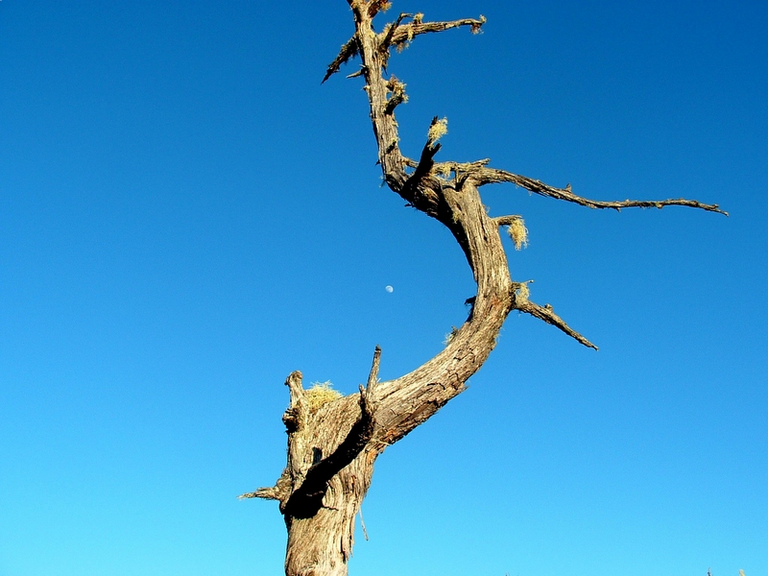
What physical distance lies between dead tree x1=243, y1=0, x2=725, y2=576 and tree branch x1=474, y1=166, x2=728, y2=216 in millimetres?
11

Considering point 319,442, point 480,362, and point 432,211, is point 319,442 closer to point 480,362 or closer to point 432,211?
point 480,362

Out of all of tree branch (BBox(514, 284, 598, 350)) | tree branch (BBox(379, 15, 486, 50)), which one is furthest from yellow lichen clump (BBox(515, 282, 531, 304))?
tree branch (BBox(379, 15, 486, 50))

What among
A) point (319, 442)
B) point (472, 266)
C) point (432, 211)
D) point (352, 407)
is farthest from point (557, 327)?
point (319, 442)

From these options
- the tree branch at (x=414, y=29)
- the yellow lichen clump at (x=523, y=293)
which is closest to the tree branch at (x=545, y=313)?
the yellow lichen clump at (x=523, y=293)

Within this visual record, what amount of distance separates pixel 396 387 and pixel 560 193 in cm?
295

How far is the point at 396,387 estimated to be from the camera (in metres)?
5.23

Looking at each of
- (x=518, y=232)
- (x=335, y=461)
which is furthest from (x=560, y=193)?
(x=335, y=461)

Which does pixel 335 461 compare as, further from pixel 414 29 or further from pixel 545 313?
pixel 414 29

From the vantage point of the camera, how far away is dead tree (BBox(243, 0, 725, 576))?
477 cm

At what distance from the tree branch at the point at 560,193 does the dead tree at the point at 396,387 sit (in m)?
0.01

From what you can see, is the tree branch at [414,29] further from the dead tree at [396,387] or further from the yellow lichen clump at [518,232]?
the yellow lichen clump at [518,232]

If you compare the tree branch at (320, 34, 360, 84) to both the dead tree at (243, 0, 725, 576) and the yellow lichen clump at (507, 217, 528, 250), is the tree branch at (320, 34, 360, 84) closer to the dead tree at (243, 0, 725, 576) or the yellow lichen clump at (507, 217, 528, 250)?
the dead tree at (243, 0, 725, 576)

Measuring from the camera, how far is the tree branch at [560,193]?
6520mm

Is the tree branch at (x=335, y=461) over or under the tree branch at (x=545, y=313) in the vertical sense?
under
